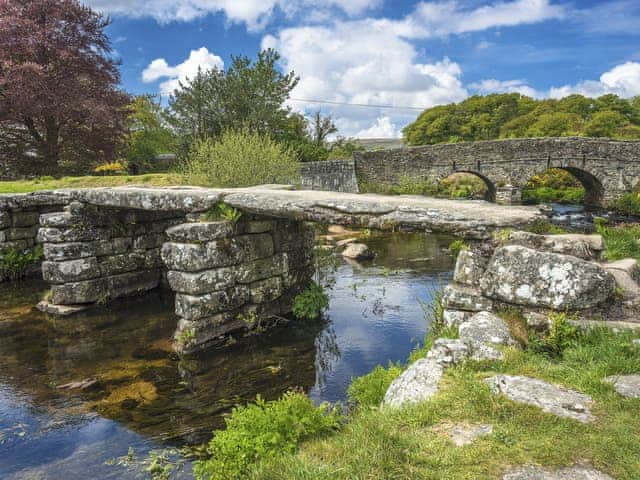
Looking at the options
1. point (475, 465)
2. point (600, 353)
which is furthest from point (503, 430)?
point (600, 353)

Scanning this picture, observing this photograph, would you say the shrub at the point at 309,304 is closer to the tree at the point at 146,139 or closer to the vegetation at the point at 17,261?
the vegetation at the point at 17,261

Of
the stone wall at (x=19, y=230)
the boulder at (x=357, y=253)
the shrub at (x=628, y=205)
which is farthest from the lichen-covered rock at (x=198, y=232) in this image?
the shrub at (x=628, y=205)

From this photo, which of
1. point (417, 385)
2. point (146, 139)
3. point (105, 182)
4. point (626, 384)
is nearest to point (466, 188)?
point (146, 139)

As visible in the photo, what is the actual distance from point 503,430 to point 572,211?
25.6 m

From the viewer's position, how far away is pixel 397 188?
28.7 m

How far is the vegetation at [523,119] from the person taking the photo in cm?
3934

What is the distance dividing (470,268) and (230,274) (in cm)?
393

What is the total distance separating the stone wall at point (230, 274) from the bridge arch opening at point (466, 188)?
78.1 ft

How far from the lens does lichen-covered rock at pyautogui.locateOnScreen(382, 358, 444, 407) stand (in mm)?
3197

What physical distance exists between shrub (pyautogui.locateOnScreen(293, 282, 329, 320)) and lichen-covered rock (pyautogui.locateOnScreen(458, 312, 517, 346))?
4.36 meters

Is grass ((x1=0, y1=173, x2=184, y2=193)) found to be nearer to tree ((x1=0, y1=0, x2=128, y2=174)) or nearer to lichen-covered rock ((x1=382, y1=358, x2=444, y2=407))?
tree ((x1=0, y1=0, x2=128, y2=174))

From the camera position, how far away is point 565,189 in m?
32.5

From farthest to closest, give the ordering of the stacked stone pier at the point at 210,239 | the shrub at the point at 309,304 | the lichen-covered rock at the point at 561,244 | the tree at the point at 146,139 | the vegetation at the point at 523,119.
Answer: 1. the vegetation at the point at 523,119
2. the tree at the point at 146,139
3. the shrub at the point at 309,304
4. the stacked stone pier at the point at 210,239
5. the lichen-covered rock at the point at 561,244

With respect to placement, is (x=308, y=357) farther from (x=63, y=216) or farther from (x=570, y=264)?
(x=63, y=216)
